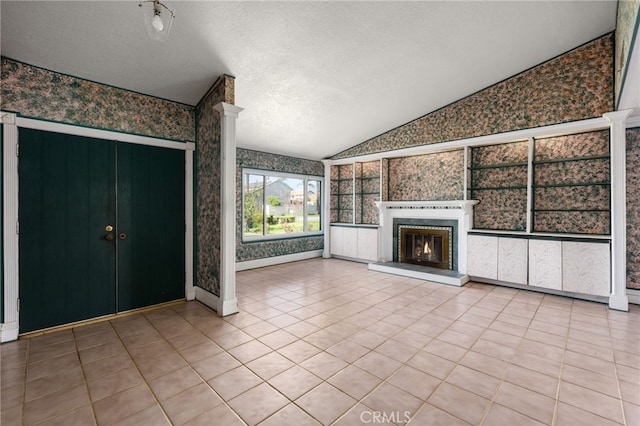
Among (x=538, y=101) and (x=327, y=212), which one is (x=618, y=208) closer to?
(x=538, y=101)

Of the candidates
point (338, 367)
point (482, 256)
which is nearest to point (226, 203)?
point (338, 367)

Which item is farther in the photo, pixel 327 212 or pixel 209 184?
pixel 327 212

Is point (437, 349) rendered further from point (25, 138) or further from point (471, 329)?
point (25, 138)

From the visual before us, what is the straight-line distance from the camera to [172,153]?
3990 millimetres

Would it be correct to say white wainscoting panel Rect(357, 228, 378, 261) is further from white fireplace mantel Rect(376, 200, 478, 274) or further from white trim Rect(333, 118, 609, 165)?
white trim Rect(333, 118, 609, 165)

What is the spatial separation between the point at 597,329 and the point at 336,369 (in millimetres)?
3046

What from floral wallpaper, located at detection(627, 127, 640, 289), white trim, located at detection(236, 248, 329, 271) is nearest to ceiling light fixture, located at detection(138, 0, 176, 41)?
white trim, located at detection(236, 248, 329, 271)

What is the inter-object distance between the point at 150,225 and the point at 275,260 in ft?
10.5

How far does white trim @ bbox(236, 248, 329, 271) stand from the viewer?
6.06m

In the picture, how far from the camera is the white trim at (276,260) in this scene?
239 inches

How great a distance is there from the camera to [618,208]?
3.66m

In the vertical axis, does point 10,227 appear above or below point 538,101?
below

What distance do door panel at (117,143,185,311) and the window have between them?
2.10 m

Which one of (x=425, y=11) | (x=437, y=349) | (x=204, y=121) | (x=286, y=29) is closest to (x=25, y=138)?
(x=204, y=121)
